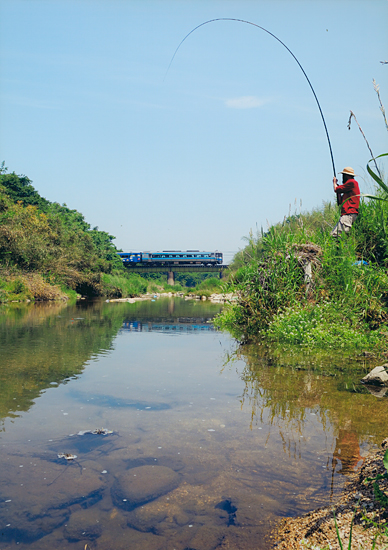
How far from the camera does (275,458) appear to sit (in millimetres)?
3330

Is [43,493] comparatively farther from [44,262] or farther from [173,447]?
[44,262]

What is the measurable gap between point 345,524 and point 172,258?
184 feet

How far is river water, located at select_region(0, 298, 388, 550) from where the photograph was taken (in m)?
2.46

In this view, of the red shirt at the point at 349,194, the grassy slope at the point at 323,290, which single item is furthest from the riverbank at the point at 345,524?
the red shirt at the point at 349,194

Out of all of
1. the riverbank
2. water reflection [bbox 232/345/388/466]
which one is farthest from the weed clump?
the riverbank

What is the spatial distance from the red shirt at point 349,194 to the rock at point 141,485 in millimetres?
6975

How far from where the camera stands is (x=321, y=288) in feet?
29.8

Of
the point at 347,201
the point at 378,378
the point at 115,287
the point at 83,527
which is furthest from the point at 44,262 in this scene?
the point at 83,527

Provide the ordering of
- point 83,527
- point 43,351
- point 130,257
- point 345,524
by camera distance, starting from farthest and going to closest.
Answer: point 130,257, point 43,351, point 83,527, point 345,524

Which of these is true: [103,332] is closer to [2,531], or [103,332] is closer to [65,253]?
[2,531]

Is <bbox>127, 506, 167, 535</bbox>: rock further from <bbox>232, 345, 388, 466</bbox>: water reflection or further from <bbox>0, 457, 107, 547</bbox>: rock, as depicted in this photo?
<bbox>232, 345, 388, 466</bbox>: water reflection

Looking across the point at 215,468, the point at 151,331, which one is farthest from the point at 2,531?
the point at 151,331

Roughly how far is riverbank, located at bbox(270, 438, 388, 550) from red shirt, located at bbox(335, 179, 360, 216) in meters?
6.86

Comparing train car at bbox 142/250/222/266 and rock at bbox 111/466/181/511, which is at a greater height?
train car at bbox 142/250/222/266
